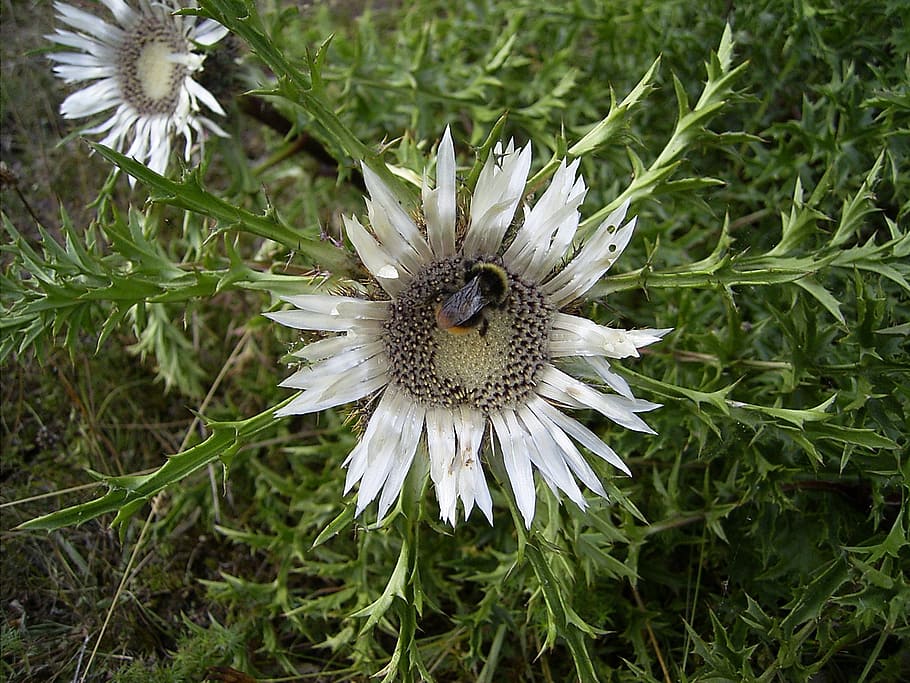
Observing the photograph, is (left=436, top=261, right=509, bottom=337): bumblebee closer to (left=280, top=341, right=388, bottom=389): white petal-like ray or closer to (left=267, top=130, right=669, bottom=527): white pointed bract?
(left=267, top=130, right=669, bottom=527): white pointed bract

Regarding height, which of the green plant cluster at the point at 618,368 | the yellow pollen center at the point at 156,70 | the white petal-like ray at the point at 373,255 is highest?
the yellow pollen center at the point at 156,70

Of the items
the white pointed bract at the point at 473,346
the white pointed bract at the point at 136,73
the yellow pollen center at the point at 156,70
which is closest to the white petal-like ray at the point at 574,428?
the white pointed bract at the point at 473,346

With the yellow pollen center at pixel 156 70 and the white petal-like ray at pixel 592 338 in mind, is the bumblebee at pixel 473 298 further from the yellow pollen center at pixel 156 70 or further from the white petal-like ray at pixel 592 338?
the yellow pollen center at pixel 156 70

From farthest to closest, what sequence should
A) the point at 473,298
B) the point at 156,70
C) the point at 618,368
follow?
the point at 156,70
the point at 618,368
the point at 473,298

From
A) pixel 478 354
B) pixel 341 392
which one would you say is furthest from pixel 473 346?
pixel 341 392

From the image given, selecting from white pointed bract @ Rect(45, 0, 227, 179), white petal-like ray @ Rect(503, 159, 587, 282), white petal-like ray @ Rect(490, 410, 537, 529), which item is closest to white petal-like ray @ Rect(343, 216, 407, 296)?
white petal-like ray @ Rect(503, 159, 587, 282)

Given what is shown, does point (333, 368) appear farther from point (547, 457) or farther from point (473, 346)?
point (547, 457)

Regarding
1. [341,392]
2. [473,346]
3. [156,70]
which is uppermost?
[156,70]
